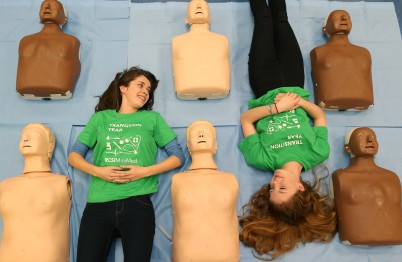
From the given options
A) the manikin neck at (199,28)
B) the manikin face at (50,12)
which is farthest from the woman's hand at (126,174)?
the manikin face at (50,12)

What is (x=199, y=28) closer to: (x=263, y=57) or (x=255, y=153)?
(x=263, y=57)

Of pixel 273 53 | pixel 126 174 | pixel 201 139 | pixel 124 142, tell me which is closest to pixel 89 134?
pixel 124 142

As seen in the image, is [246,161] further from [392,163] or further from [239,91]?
[392,163]

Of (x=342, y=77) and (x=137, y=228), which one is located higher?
(x=342, y=77)

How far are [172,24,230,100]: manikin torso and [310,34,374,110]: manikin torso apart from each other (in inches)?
18.1

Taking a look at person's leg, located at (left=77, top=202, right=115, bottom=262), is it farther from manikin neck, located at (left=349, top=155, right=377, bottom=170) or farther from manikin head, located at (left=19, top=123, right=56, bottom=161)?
manikin neck, located at (left=349, top=155, right=377, bottom=170)

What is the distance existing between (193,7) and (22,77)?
910 millimetres

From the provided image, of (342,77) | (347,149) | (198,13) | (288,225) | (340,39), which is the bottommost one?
(288,225)

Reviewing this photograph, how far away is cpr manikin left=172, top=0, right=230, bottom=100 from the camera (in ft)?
6.56

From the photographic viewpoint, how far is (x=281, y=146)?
74.5 inches

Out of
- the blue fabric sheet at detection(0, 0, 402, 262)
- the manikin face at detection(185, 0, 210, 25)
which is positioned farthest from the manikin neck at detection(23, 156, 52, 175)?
the manikin face at detection(185, 0, 210, 25)

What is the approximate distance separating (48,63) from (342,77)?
4.66 ft

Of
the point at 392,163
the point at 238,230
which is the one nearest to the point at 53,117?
the point at 238,230

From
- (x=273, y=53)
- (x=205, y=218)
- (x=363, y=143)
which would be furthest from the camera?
(x=273, y=53)
